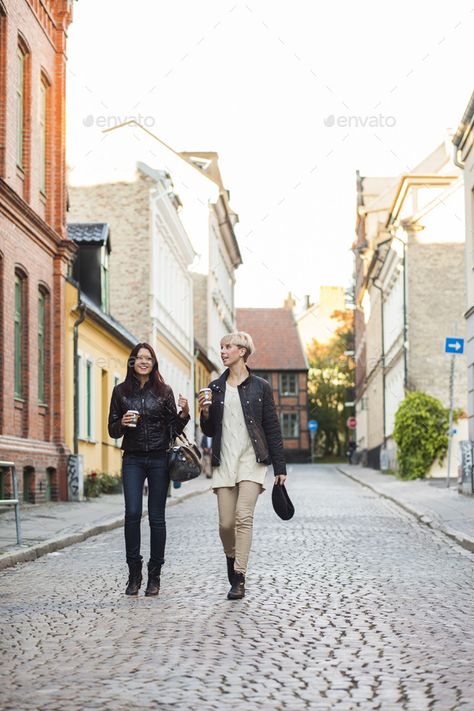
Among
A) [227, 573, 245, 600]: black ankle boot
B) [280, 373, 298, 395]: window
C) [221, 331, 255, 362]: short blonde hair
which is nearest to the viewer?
[227, 573, 245, 600]: black ankle boot

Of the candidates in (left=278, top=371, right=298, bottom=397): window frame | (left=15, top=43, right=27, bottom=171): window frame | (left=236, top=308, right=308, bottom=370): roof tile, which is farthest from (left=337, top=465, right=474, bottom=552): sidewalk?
(left=236, top=308, right=308, bottom=370): roof tile

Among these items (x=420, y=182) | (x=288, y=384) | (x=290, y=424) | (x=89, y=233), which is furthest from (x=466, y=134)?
(x=288, y=384)

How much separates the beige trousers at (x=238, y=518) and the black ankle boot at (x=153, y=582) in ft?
1.89

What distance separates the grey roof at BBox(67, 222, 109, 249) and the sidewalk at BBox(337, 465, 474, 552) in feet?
31.5

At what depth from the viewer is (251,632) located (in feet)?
24.1

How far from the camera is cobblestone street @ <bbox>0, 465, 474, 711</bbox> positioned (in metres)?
5.59

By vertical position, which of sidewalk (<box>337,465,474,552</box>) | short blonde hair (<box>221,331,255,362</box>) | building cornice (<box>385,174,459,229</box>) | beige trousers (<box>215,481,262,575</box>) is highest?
building cornice (<box>385,174,459,229</box>)

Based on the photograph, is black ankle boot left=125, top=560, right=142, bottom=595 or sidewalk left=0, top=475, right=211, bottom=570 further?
sidewalk left=0, top=475, right=211, bottom=570

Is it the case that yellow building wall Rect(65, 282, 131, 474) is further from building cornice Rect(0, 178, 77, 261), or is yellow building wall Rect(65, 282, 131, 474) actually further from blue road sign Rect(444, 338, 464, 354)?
blue road sign Rect(444, 338, 464, 354)

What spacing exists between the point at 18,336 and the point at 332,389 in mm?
73751

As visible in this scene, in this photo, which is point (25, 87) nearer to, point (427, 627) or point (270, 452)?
point (270, 452)

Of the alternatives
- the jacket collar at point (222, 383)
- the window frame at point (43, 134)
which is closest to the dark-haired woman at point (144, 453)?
the jacket collar at point (222, 383)

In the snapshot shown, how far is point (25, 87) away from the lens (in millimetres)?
22391

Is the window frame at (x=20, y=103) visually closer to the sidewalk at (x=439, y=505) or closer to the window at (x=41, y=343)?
the window at (x=41, y=343)
